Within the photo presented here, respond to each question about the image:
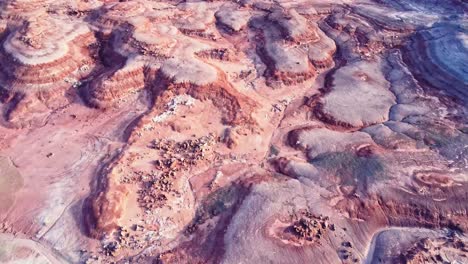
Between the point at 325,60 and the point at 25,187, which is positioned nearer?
the point at 25,187

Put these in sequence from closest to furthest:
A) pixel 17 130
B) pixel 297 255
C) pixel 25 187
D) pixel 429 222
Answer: pixel 297 255 → pixel 429 222 → pixel 25 187 → pixel 17 130

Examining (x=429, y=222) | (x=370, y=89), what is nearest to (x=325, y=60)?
(x=370, y=89)

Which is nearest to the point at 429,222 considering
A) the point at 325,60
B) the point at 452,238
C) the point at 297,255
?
the point at 452,238

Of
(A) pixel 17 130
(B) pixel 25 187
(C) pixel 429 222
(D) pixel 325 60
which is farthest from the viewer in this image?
(D) pixel 325 60

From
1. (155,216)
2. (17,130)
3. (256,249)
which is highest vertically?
(256,249)

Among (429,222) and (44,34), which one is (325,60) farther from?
(44,34)

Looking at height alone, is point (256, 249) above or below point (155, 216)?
above

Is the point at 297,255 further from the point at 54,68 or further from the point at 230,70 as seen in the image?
the point at 54,68
